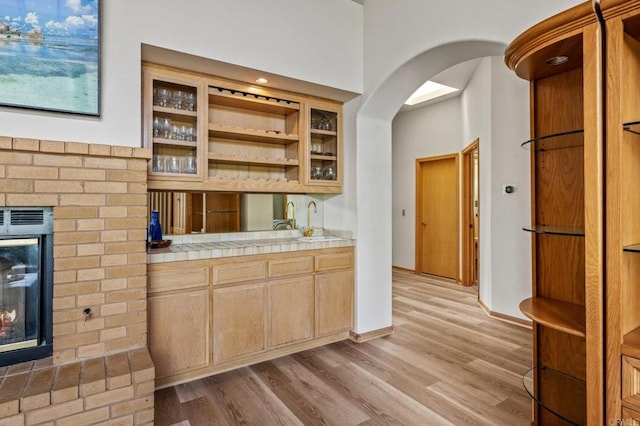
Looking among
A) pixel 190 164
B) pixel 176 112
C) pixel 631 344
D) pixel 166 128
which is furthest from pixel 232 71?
pixel 631 344

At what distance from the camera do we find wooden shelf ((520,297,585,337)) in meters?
1.40

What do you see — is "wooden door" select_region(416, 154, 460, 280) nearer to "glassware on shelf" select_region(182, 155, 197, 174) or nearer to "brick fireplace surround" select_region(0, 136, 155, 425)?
"glassware on shelf" select_region(182, 155, 197, 174)

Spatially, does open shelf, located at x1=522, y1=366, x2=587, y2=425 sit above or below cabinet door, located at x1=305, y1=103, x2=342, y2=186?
below

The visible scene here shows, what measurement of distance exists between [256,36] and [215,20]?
316mm

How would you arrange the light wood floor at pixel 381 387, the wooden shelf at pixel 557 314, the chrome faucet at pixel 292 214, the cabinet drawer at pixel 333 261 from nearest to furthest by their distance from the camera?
the wooden shelf at pixel 557 314 → the light wood floor at pixel 381 387 → the cabinet drawer at pixel 333 261 → the chrome faucet at pixel 292 214

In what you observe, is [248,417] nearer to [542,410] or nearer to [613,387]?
[542,410]

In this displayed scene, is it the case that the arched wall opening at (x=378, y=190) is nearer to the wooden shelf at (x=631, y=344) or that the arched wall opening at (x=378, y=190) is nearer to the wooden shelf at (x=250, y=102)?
the wooden shelf at (x=250, y=102)

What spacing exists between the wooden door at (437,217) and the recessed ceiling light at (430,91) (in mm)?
968

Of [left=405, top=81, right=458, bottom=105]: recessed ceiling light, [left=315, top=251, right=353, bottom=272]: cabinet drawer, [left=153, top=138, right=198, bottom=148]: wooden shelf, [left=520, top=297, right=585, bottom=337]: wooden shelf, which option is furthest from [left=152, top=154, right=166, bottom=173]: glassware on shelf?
[left=405, top=81, right=458, bottom=105]: recessed ceiling light

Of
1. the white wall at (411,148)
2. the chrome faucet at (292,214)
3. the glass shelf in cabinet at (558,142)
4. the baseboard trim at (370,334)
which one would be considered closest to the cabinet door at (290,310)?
the baseboard trim at (370,334)

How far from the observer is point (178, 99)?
8.84 ft

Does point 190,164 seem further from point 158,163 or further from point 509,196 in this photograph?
point 509,196

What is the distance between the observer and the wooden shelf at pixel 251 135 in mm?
2885

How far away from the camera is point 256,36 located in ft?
8.88
